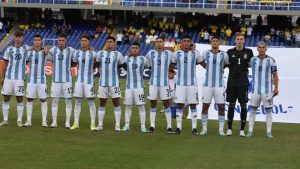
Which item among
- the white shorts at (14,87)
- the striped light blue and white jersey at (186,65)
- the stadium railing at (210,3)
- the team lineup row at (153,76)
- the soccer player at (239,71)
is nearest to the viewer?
the soccer player at (239,71)

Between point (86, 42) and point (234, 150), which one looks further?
point (86, 42)

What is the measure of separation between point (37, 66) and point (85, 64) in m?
1.13

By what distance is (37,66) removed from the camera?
18000 millimetres

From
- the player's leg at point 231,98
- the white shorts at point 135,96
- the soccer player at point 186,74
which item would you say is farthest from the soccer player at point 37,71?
the player's leg at point 231,98

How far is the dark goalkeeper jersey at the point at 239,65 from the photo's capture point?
17.2 metres

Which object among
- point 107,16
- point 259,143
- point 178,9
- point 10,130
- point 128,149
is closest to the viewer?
point 128,149

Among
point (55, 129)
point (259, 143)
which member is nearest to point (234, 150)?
point (259, 143)

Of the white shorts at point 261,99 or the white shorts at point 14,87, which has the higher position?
the white shorts at point 14,87

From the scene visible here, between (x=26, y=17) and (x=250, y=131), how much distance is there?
36.2 m

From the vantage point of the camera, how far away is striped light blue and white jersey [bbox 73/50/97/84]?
17781 millimetres

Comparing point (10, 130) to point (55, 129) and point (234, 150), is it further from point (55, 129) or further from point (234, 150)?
point (234, 150)

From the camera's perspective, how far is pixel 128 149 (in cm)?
1485

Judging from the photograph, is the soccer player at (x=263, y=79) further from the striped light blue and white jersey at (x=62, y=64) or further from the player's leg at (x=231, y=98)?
the striped light blue and white jersey at (x=62, y=64)

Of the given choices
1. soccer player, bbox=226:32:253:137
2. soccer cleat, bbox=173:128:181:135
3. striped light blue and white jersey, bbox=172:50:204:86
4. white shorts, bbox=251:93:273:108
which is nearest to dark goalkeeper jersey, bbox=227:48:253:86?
soccer player, bbox=226:32:253:137
